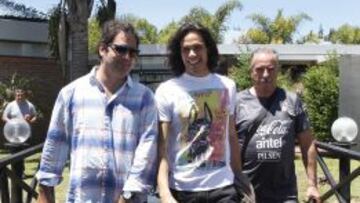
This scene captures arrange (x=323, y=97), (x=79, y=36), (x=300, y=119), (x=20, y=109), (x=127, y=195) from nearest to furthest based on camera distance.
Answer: (x=127, y=195) → (x=300, y=119) → (x=20, y=109) → (x=79, y=36) → (x=323, y=97)

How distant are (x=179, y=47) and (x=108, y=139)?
0.59 m

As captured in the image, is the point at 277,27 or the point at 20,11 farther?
the point at 277,27

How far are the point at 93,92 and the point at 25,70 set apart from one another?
17523 millimetres

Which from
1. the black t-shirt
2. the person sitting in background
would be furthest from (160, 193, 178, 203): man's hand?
the person sitting in background

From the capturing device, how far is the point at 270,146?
381 centimetres

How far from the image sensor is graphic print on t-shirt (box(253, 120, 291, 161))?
381cm

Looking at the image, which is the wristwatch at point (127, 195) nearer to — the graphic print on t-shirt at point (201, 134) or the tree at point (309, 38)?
the graphic print on t-shirt at point (201, 134)

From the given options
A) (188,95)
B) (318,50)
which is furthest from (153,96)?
(318,50)

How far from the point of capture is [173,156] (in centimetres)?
307

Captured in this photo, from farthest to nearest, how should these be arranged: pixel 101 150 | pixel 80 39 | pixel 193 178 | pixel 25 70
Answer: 1. pixel 25 70
2. pixel 80 39
3. pixel 193 178
4. pixel 101 150

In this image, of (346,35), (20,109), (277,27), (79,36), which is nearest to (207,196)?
(20,109)

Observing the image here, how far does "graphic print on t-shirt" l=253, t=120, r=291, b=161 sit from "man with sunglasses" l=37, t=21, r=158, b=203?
1006 millimetres

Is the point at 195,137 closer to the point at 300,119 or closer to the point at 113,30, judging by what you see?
the point at 113,30

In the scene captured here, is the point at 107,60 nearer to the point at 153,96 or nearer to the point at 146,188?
the point at 153,96
